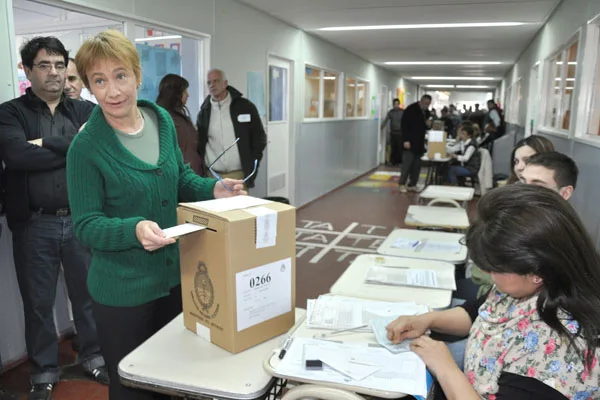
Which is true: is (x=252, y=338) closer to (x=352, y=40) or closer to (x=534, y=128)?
(x=534, y=128)

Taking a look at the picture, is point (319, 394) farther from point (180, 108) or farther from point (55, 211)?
point (180, 108)

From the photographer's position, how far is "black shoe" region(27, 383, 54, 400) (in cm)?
225

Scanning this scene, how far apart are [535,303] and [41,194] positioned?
2118 millimetres

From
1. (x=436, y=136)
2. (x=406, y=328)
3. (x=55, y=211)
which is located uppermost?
(x=436, y=136)

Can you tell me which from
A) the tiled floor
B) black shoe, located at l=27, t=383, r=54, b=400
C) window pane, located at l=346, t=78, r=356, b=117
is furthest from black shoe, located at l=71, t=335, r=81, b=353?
window pane, located at l=346, t=78, r=356, b=117

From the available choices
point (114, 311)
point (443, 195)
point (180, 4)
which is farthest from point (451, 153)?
point (114, 311)

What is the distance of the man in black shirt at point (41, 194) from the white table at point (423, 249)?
1.56 meters

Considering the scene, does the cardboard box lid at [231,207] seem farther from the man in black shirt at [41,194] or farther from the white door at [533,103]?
the white door at [533,103]

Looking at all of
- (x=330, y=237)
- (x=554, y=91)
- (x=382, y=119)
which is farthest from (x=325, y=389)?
(x=382, y=119)

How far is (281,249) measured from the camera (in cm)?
133

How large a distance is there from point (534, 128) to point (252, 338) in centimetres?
584

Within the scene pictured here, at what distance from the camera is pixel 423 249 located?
Result: 8.05 ft

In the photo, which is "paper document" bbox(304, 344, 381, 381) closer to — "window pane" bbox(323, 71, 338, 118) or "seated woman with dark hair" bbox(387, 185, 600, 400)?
"seated woman with dark hair" bbox(387, 185, 600, 400)

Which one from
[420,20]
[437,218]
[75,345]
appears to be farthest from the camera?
[420,20]
